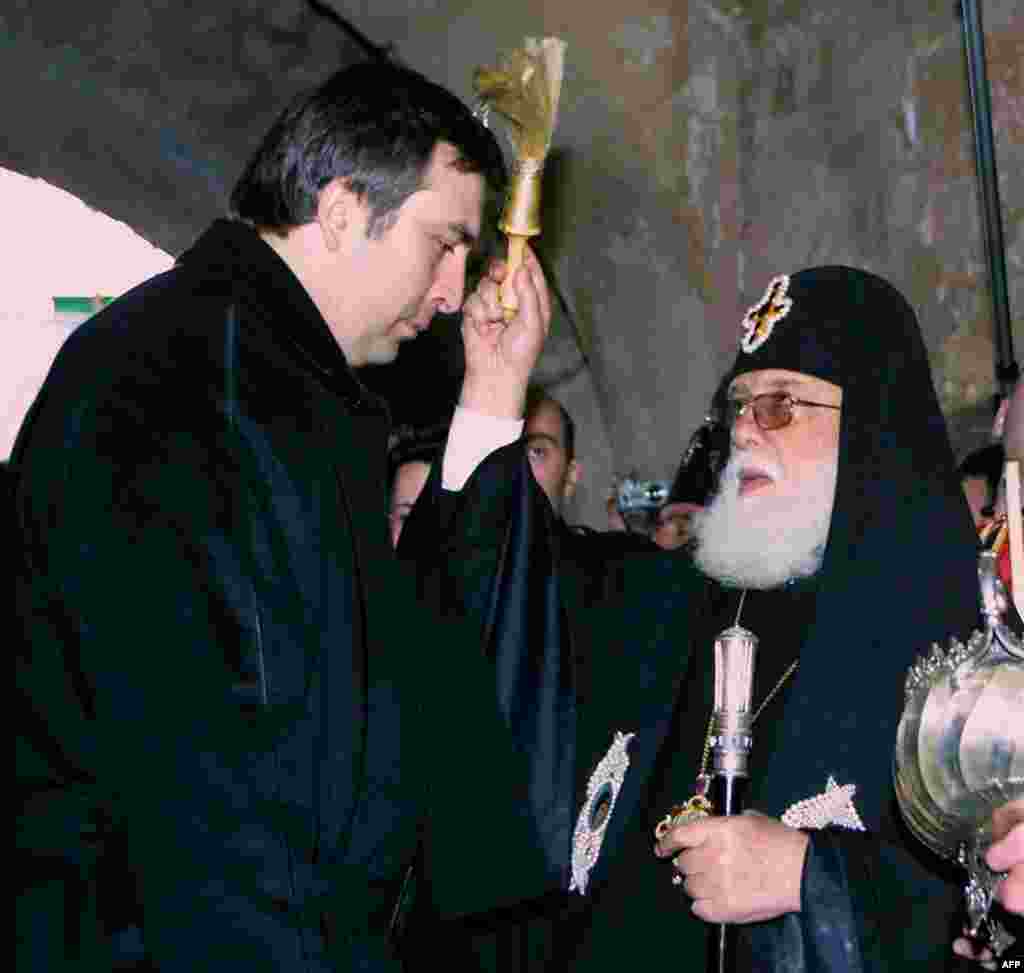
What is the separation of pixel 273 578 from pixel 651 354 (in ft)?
14.2

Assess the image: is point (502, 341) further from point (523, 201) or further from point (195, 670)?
point (195, 670)

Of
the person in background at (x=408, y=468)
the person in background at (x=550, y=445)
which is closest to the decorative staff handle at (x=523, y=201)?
the person in background at (x=408, y=468)

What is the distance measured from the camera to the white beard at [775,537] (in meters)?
3.69

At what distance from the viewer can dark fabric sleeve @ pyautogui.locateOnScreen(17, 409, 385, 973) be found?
2176 millimetres

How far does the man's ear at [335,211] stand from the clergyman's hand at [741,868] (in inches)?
45.3

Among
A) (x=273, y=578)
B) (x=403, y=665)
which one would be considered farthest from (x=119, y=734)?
(x=403, y=665)

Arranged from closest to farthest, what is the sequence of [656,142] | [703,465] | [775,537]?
[775,537]
[703,465]
[656,142]

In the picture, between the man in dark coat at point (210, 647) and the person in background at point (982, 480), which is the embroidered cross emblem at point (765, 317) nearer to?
the person in background at point (982, 480)

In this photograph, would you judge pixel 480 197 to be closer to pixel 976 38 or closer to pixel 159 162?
pixel 976 38

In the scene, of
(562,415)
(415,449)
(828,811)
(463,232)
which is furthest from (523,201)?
(562,415)

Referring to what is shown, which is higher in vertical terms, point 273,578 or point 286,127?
point 286,127

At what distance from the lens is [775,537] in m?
3.70

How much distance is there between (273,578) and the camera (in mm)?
2273

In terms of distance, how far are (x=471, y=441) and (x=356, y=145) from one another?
0.79 m
